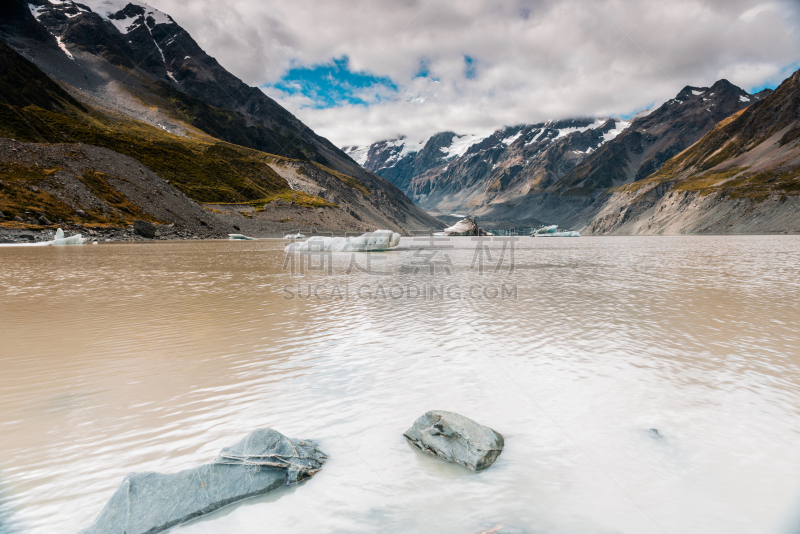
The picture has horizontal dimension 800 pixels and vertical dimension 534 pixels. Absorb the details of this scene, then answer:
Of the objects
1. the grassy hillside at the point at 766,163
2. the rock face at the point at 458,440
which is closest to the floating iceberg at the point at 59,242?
the rock face at the point at 458,440

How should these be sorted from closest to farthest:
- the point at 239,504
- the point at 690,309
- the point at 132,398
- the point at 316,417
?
the point at 239,504
the point at 316,417
the point at 132,398
the point at 690,309

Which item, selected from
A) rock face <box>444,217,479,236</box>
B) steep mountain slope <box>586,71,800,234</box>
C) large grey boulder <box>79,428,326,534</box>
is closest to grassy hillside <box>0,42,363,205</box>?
rock face <box>444,217,479,236</box>

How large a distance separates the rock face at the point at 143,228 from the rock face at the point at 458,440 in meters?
82.5

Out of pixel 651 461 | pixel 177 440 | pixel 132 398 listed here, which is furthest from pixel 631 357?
pixel 132 398

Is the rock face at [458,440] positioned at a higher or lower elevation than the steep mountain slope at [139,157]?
lower

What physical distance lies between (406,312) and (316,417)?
803 cm

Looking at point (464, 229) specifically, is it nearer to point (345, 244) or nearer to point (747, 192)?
point (747, 192)

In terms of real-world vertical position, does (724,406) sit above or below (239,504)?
above

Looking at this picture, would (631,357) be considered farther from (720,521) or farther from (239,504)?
(239,504)

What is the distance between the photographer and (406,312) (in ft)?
46.5

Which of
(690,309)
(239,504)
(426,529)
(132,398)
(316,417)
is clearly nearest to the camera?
(426,529)

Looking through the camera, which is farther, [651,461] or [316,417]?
[316,417]

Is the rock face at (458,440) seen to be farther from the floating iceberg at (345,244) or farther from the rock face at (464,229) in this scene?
the rock face at (464,229)

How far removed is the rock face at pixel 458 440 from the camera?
513 cm
